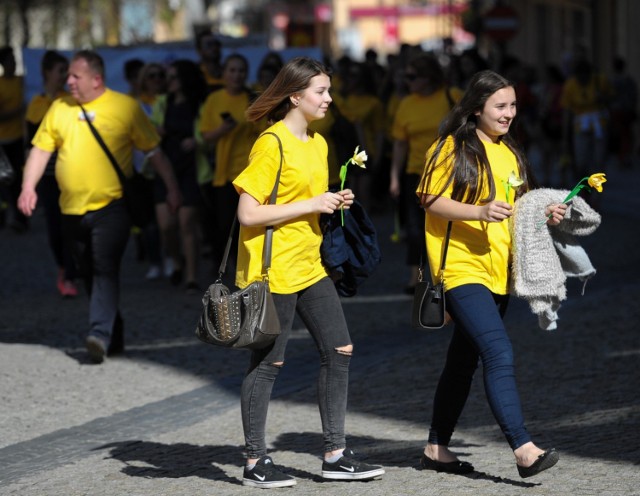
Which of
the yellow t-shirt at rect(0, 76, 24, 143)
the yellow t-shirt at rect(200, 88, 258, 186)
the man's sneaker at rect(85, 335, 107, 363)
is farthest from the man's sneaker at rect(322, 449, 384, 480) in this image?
the yellow t-shirt at rect(0, 76, 24, 143)

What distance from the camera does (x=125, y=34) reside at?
37.4 metres

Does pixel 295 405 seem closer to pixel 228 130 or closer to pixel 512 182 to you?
pixel 512 182

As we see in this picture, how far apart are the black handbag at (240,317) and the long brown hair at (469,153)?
29.9 inches

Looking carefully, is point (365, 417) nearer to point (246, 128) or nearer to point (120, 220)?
point (120, 220)

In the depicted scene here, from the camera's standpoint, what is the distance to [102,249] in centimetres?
903

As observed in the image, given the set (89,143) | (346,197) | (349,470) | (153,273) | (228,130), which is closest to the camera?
(346,197)

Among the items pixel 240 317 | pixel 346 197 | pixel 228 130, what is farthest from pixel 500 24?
pixel 240 317

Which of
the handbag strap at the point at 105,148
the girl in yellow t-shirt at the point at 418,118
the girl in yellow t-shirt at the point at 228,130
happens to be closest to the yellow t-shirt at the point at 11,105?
the girl in yellow t-shirt at the point at 228,130

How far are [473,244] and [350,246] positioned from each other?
527mm

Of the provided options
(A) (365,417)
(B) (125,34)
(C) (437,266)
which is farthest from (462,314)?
(B) (125,34)

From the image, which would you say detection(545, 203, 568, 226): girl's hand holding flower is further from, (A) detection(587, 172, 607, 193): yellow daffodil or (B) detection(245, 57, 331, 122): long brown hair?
(B) detection(245, 57, 331, 122): long brown hair

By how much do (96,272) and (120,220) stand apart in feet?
1.15

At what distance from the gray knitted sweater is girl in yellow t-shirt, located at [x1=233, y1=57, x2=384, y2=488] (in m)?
0.70

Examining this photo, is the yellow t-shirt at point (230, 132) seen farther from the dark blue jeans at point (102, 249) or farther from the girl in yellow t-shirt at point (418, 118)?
the dark blue jeans at point (102, 249)
